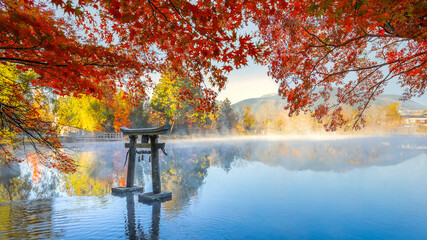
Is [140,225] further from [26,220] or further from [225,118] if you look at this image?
[225,118]

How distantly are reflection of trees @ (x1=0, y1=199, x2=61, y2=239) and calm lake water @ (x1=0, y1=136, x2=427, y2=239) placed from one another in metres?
0.02

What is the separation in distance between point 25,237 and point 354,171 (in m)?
17.3

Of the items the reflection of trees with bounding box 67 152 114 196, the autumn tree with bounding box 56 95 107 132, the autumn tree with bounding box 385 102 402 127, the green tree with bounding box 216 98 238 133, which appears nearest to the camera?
the reflection of trees with bounding box 67 152 114 196

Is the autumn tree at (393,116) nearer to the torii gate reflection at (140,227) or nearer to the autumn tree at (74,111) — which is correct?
the autumn tree at (74,111)

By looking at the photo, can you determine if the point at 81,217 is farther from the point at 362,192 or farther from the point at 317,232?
the point at 362,192

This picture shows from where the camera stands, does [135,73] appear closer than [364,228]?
No

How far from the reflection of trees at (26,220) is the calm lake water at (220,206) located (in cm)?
2

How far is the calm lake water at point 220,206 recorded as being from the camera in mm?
6559

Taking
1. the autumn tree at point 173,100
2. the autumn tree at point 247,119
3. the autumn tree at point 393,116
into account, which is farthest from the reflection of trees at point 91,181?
Answer: the autumn tree at point 393,116

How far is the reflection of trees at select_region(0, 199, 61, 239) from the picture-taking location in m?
5.83

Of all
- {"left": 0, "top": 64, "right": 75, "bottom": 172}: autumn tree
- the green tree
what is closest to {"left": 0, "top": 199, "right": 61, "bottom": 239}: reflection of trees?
{"left": 0, "top": 64, "right": 75, "bottom": 172}: autumn tree

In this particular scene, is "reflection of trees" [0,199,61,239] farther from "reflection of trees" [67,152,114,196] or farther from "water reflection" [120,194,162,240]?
"reflection of trees" [67,152,114,196]

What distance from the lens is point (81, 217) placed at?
7094mm

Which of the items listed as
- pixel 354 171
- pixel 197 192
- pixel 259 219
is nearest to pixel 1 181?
pixel 197 192
